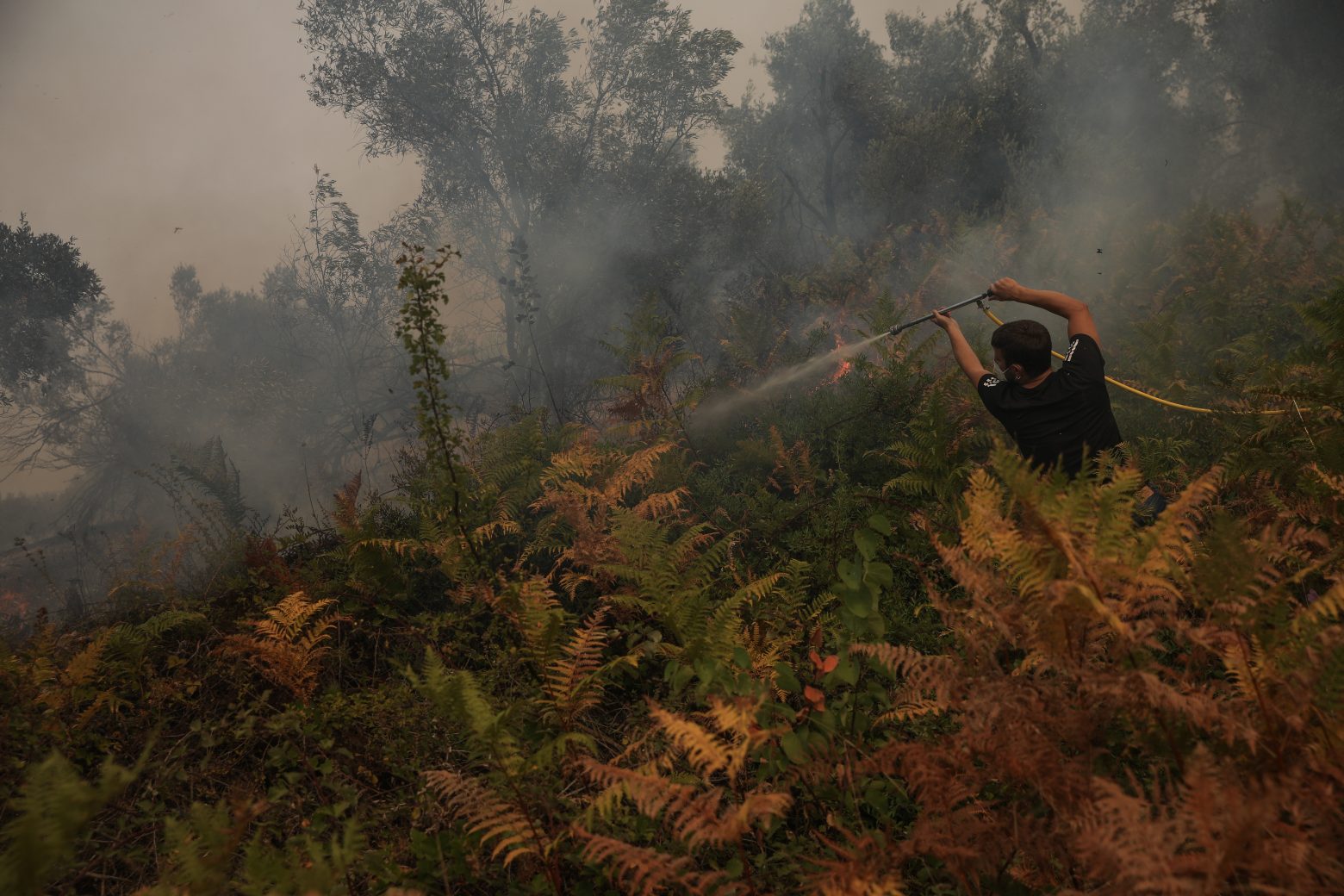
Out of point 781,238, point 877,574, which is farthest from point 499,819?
point 781,238

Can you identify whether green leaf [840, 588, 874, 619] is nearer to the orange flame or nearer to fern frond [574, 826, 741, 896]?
fern frond [574, 826, 741, 896]

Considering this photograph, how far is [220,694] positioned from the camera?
13.3 ft

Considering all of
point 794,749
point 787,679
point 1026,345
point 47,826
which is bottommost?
point 794,749

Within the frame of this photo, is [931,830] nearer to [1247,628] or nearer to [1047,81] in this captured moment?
[1247,628]

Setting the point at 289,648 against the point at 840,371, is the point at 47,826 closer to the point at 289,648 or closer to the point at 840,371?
the point at 289,648

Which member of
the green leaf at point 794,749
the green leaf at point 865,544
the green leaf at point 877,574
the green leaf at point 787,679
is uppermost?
the green leaf at point 865,544

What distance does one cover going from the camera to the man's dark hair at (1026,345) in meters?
4.03

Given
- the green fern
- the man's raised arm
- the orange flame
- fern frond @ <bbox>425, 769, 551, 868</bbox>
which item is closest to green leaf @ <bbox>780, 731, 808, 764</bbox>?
fern frond @ <bbox>425, 769, 551, 868</bbox>

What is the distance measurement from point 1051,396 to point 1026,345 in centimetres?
32

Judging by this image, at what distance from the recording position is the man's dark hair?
4031mm

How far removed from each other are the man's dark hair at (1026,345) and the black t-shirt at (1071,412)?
10 cm

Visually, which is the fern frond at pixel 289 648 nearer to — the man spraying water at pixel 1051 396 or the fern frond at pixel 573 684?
the fern frond at pixel 573 684

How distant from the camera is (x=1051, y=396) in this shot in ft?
13.2

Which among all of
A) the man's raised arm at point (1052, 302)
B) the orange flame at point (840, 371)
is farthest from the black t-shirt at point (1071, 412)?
the orange flame at point (840, 371)
